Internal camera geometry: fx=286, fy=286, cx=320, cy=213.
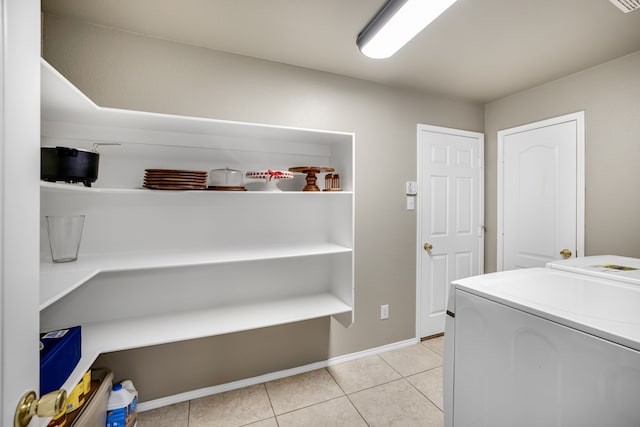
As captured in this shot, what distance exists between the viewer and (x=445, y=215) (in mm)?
2762

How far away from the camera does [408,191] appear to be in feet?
8.42

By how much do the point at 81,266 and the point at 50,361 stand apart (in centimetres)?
51

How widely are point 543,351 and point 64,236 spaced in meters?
2.09

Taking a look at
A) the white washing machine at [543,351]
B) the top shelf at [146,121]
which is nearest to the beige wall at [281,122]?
the top shelf at [146,121]

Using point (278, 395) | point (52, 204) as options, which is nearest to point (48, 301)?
point (52, 204)

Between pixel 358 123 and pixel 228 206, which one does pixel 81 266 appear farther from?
pixel 358 123

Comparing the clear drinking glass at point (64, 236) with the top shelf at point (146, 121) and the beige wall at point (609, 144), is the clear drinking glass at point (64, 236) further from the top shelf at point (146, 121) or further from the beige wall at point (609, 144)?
the beige wall at point (609, 144)

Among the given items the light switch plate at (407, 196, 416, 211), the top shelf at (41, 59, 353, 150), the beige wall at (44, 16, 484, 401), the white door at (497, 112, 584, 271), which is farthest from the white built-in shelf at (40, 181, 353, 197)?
the white door at (497, 112, 584, 271)

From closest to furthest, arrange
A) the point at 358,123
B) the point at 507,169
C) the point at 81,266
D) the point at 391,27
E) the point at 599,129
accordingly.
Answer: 1. the point at 81,266
2. the point at 391,27
3. the point at 599,129
4. the point at 358,123
5. the point at 507,169

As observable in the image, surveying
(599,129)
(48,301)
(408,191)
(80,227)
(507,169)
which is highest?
(599,129)

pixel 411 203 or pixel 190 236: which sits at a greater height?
pixel 411 203

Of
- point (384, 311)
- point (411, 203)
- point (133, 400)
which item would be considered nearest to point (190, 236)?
point (133, 400)

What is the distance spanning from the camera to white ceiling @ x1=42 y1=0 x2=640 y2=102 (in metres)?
1.52

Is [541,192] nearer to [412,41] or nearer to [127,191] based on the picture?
[412,41]
